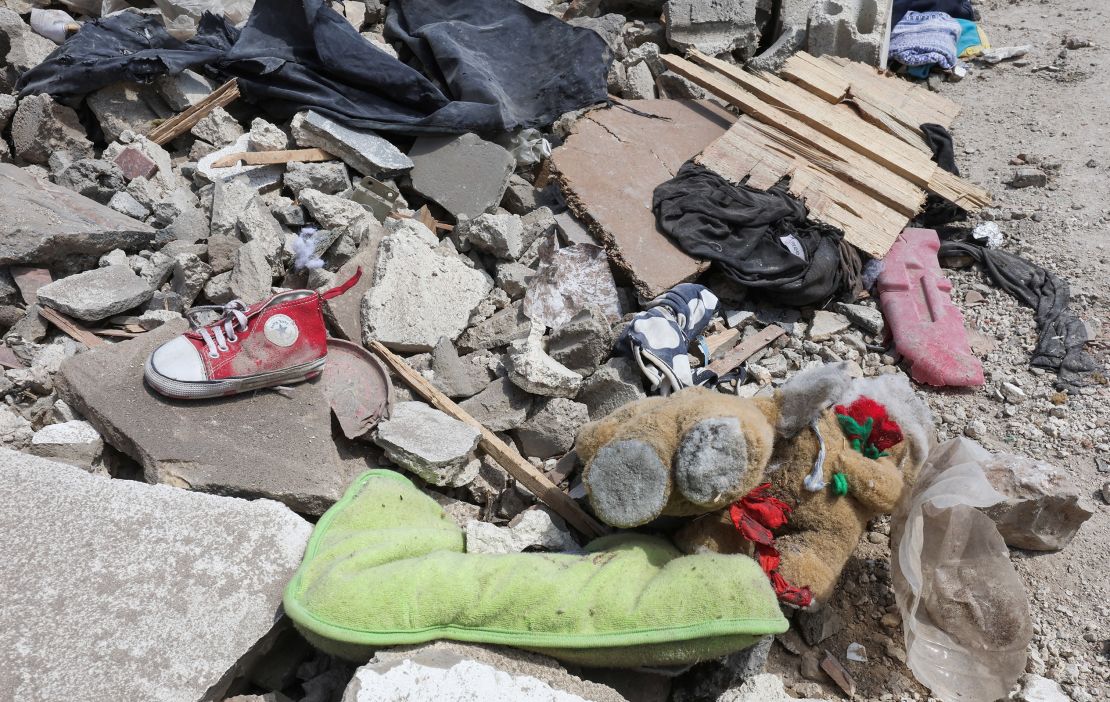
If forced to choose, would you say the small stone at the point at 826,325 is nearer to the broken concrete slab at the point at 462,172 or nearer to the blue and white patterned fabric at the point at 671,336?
the blue and white patterned fabric at the point at 671,336

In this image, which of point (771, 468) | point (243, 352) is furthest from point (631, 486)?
point (243, 352)

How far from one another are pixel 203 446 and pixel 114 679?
893mm

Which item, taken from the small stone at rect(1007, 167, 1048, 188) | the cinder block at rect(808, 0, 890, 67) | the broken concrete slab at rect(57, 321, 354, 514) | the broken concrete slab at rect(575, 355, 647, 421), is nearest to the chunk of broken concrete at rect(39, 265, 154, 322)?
the broken concrete slab at rect(57, 321, 354, 514)

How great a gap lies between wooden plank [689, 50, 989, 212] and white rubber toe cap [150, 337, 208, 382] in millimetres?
3842

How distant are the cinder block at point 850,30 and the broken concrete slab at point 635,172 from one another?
115 cm

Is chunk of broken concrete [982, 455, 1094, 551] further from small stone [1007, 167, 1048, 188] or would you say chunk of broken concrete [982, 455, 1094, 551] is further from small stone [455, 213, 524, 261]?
small stone [1007, 167, 1048, 188]

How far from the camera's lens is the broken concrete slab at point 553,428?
304 cm

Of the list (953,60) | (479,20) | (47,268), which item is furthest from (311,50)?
(953,60)

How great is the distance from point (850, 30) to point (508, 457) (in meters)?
4.40

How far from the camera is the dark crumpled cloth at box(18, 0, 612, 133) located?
418 centimetres

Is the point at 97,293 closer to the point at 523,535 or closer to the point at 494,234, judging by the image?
the point at 494,234

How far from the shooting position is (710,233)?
402cm

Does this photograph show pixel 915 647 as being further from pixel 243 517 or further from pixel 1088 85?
pixel 1088 85

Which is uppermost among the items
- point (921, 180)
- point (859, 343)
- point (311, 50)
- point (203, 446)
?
point (311, 50)
